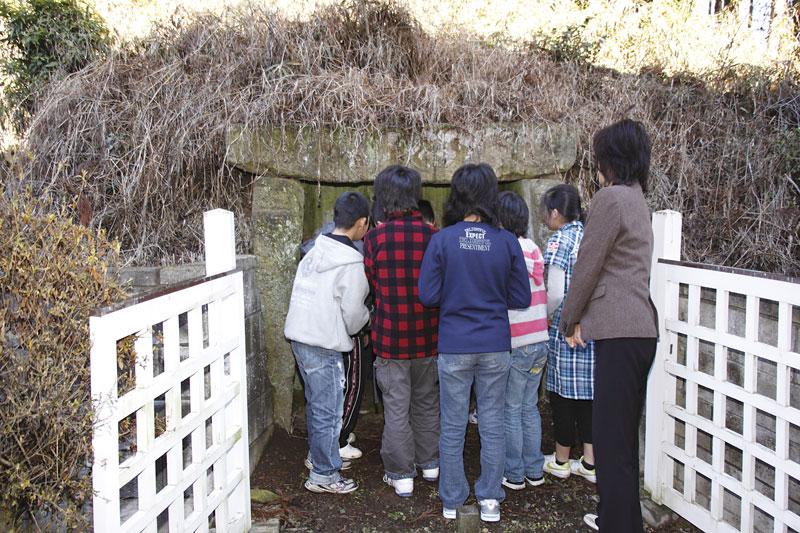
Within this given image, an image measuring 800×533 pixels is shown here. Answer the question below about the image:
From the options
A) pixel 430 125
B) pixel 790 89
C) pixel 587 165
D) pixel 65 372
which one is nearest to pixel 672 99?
pixel 790 89

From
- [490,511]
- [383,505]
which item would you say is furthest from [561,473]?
[383,505]

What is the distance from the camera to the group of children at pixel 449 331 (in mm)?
3281

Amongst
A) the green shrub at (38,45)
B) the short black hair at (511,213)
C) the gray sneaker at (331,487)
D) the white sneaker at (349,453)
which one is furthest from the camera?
the green shrub at (38,45)

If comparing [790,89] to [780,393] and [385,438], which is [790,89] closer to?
[780,393]

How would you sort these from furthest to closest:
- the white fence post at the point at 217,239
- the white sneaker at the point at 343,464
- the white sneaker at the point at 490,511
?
1. the white sneaker at the point at 343,464
2. the white sneaker at the point at 490,511
3. the white fence post at the point at 217,239

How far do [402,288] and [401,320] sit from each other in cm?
18

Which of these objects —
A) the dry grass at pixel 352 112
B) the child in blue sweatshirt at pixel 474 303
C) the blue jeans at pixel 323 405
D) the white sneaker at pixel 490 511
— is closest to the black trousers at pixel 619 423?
the child in blue sweatshirt at pixel 474 303

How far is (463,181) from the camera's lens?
10.8 ft

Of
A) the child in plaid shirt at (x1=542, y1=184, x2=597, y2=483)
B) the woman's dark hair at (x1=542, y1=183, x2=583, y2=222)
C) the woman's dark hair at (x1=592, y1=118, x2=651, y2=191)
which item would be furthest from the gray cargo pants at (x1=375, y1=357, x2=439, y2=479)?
the woman's dark hair at (x1=592, y1=118, x2=651, y2=191)

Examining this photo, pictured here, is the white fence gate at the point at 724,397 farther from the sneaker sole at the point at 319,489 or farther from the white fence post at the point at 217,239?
the white fence post at the point at 217,239

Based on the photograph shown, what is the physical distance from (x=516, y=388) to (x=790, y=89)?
436 cm

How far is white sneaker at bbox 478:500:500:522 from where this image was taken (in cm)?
347

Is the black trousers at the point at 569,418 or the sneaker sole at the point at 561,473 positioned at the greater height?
the black trousers at the point at 569,418

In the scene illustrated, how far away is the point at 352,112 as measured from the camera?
4.66m
